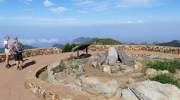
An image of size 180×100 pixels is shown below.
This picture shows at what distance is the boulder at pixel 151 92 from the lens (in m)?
12.3

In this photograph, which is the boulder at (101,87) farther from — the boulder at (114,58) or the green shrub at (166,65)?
the boulder at (114,58)

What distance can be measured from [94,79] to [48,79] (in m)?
3.68

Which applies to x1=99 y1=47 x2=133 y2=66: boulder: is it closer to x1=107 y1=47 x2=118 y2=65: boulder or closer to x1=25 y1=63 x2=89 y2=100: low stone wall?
x1=107 y1=47 x2=118 y2=65: boulder

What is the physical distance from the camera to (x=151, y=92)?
12492mm

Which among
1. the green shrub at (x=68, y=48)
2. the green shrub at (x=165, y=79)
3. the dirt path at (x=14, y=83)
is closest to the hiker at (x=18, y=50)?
the dirt path at (x=14, y=83)

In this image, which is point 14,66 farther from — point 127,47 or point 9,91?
point 127,47

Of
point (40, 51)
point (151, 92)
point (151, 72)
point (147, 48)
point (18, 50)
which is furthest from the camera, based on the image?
point (147, 48)

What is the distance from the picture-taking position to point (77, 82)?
50.8 feet

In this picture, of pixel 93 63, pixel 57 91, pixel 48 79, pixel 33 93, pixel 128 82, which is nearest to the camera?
pixel 57 91

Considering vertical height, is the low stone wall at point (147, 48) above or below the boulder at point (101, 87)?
above

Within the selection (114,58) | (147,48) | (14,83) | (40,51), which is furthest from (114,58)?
(147,48)

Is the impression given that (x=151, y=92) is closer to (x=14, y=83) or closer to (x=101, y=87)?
(x=101, y=87)

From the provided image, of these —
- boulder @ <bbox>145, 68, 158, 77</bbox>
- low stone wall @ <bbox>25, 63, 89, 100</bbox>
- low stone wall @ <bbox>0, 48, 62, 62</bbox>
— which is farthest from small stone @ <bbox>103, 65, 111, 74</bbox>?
low stone wall @ <bbox>0, 48, 62, 62</bbox>

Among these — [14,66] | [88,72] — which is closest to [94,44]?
[14,66]
